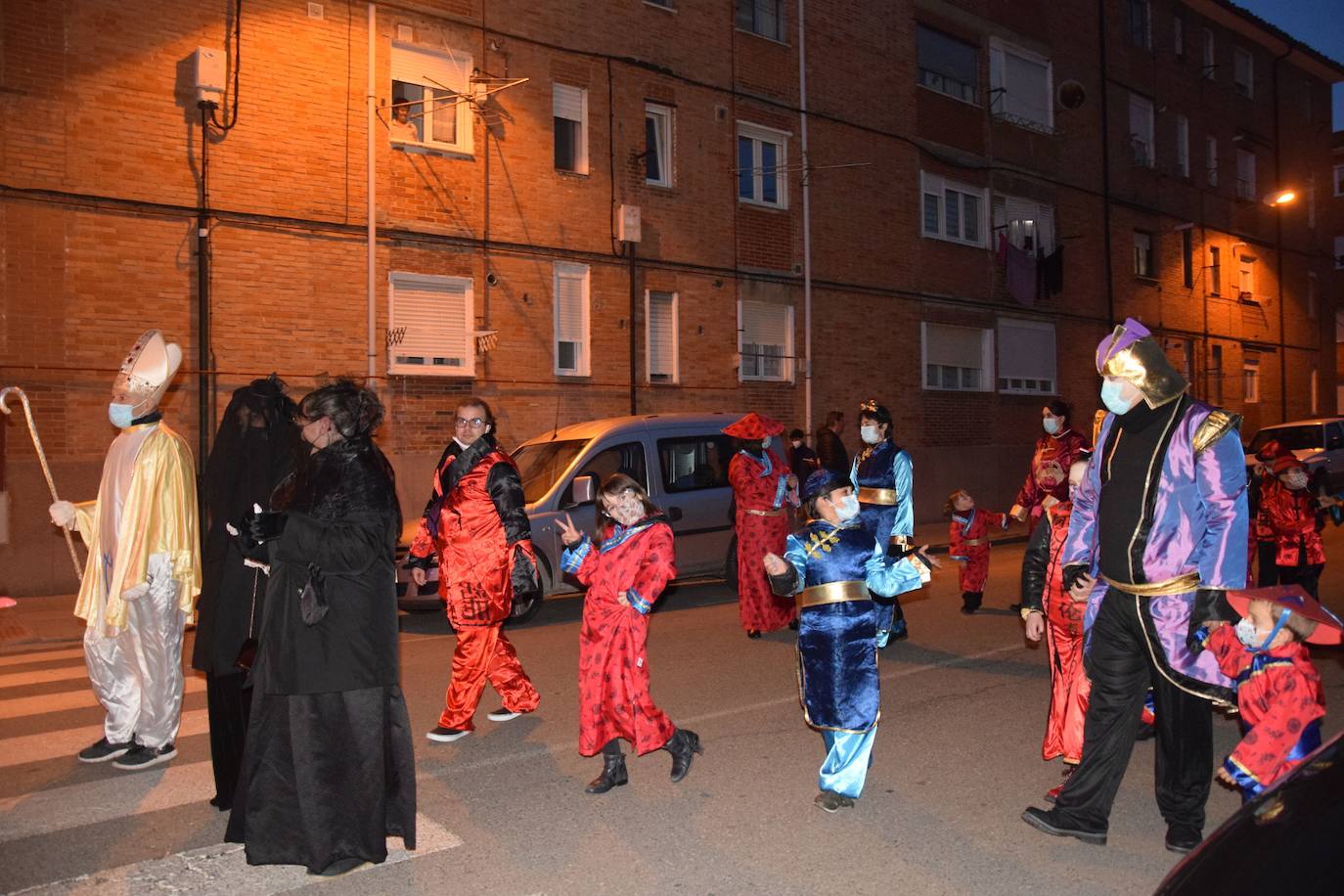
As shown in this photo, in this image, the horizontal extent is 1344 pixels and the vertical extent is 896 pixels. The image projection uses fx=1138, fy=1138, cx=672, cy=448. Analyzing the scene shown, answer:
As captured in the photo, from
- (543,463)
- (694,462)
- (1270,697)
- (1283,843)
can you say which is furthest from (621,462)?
(1283,843)

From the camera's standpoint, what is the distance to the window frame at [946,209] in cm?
2328

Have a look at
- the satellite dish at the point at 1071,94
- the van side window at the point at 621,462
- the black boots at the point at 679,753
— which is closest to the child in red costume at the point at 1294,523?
the van side window at the point at 621,462

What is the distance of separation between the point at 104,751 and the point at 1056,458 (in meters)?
6.65

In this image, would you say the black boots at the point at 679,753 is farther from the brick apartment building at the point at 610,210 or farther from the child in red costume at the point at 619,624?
the brick apartment building at the point at 610,210

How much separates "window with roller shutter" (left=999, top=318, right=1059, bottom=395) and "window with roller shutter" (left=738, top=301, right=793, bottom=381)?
6632 millimetres

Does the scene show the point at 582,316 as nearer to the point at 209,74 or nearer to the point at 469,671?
the point at 209,74

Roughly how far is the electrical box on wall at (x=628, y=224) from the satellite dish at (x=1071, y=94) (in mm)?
13069

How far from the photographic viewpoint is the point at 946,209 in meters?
23.9

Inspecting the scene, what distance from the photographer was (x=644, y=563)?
5.61 meters

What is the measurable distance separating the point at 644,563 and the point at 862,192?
1751 cm

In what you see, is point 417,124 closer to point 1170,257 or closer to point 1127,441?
point 1127,441

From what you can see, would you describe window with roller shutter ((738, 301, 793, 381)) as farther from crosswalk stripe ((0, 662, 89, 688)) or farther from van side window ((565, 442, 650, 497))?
crosswalk stripe ((0, 662, 89, 688))

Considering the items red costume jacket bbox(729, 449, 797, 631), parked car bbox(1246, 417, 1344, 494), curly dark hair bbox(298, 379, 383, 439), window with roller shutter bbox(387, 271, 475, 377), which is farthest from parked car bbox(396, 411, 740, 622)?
parked car bbox(1246, 417, 1344, 494)

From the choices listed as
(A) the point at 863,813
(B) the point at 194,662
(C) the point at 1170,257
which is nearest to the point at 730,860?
(A) the point at 863,813
